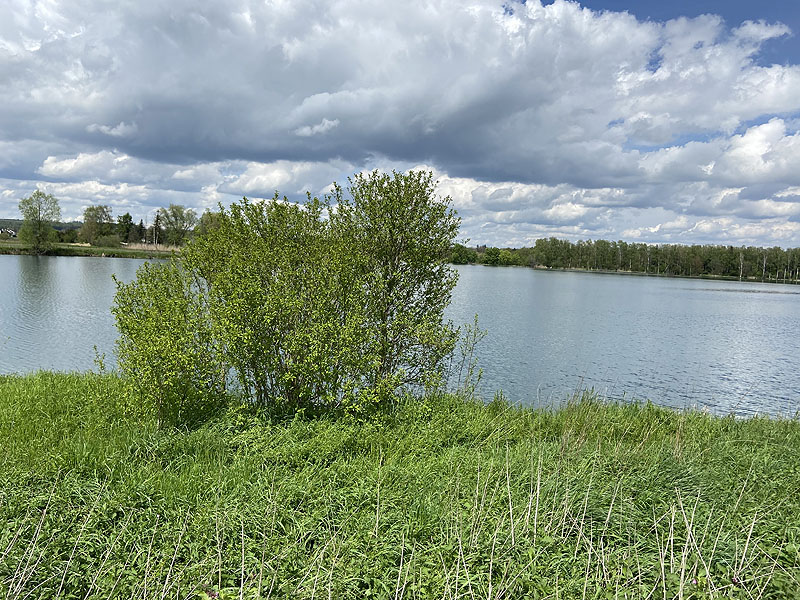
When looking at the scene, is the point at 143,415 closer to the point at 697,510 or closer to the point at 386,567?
the point at 386,567

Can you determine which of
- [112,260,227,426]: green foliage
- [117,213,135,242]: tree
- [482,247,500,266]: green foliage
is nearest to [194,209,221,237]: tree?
[112,260,227,426]: green foliage

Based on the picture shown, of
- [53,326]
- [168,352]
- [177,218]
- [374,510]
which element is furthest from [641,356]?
[177,218]

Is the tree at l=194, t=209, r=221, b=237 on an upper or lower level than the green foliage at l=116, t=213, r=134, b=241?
lower

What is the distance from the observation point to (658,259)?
138375mm

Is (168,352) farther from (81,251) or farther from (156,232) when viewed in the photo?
(156,232)

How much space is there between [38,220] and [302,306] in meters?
88.1

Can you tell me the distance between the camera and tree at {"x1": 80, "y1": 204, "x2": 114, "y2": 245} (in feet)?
323

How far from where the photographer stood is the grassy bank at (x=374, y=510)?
13.6ft

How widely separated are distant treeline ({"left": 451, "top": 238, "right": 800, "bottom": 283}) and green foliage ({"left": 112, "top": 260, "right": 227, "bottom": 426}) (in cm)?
12194

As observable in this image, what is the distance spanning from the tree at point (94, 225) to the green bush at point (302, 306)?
346 ft

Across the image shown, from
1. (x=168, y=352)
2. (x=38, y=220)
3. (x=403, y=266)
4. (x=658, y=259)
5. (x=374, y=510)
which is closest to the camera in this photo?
(x=374, y=510)

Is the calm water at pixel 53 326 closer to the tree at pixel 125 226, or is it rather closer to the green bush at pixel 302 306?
the green bush at pixel 302 306

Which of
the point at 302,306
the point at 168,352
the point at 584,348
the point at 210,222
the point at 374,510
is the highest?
the point at 210,222

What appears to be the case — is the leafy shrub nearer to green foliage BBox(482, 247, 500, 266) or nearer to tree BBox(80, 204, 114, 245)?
tree BBox(80, 204, 114, 245)
